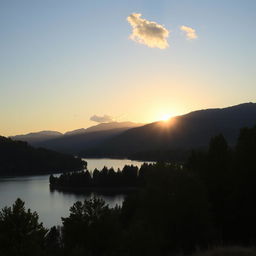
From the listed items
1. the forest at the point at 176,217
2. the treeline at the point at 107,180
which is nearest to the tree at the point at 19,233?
the forest at the point at 176,217

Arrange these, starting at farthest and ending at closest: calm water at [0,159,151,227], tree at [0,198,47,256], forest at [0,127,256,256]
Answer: calm water at [0,159,151,227] < forest at [0,127,256,256] < tree at [0,198,47,256]

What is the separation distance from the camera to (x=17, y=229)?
83.8 ft

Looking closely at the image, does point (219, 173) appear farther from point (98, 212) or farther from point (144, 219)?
point (98, 212)

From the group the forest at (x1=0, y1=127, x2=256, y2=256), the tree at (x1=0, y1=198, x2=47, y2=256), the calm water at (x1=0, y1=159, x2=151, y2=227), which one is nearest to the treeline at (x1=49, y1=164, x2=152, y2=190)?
the calm water at (x1=0, y1=159, x2=151, y2=227)

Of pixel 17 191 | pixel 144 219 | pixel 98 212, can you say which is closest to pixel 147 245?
pixel 144 219

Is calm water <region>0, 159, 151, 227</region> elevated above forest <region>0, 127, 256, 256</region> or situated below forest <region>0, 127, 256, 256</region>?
below

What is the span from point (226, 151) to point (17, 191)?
385 ft

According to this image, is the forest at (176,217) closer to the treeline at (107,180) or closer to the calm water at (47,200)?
the calm water at (47,200)

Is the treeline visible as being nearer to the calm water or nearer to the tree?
the calm water

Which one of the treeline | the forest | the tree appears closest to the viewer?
the tree

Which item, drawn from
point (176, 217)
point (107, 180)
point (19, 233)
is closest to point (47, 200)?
point (107, 180)

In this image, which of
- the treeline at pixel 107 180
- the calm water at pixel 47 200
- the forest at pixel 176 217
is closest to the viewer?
the forest at pixel 176 217

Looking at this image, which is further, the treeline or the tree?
the treeline

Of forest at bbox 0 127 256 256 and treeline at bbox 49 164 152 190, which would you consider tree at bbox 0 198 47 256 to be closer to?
forest at bbox 0 127 256 256
